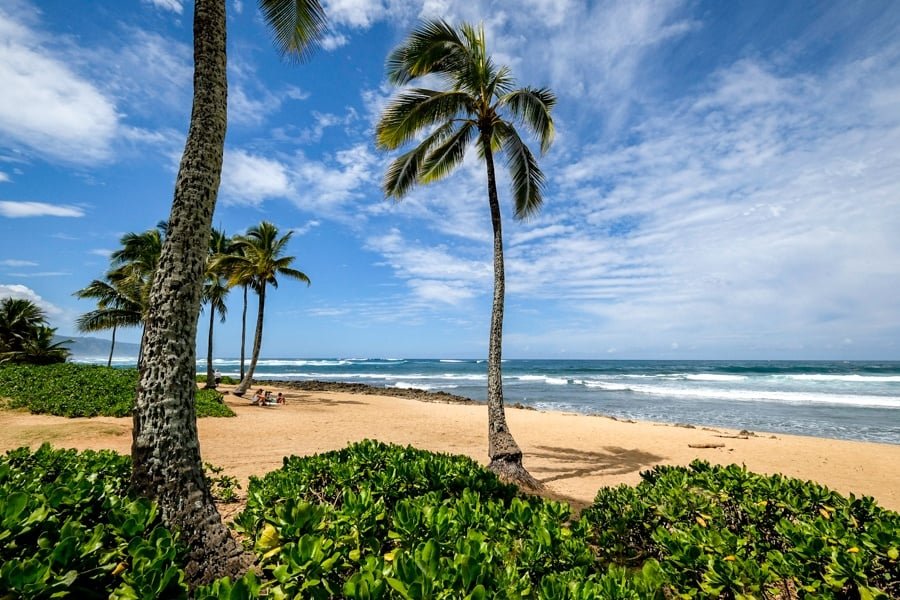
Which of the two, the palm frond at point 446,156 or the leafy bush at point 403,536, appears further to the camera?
the palm frond at point 446,156

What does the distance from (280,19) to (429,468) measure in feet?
18.5

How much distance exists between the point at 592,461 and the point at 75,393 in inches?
619

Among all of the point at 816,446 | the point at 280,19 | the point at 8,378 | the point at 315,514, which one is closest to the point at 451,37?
the point at 280,19

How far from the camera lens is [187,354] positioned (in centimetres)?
303

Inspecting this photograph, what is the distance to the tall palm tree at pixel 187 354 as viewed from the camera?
275cm

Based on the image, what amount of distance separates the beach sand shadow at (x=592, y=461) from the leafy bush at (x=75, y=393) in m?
10.2

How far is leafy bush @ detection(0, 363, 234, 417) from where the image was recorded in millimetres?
11977

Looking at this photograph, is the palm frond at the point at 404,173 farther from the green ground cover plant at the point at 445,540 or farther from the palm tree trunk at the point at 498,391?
the green ground cover plant at the point at 445,540

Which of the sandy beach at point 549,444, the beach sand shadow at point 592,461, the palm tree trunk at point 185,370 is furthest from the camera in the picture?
the beach sand shadow at point 592,461

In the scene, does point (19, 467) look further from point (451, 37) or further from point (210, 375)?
point (210, 375)

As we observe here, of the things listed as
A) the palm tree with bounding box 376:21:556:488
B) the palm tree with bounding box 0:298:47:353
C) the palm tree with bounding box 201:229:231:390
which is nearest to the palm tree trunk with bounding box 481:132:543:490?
the palm tree with bounding box 376:21:556:488

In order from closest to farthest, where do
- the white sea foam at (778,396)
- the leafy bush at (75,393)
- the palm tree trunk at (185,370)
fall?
1. the palm tree trunk at (185,370)
2. the leafy bush at (75,393)
3. the white sea foam at (778,396)

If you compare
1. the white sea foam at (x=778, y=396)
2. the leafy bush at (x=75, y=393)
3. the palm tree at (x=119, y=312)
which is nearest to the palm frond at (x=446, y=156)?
the leafy bush at (x=75, y=393)

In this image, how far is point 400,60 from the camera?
8.10 metres
